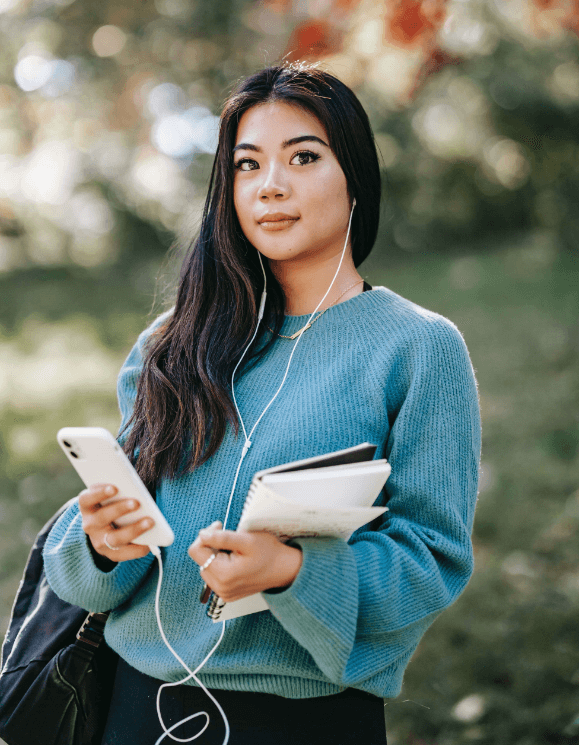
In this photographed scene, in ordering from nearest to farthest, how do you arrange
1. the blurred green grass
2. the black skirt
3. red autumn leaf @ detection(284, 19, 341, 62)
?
the black skirt < the blurred green grass < red autumn leaf @ detection(284, 19, 341, 62)

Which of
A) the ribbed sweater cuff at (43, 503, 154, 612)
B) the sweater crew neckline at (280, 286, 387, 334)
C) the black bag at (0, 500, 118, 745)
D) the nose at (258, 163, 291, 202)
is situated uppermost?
the nose at (258, 163, 291, 202)

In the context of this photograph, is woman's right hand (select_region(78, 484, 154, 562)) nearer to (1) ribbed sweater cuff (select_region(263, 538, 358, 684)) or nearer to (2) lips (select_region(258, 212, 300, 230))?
(1) ribbed sweater cuff (select_region(263, 538, 358, 684))

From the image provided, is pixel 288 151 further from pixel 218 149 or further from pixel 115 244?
pixel 115 244

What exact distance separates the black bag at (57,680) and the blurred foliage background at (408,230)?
0.89 m

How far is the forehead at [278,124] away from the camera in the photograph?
5.06 ft

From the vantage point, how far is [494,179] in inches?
299

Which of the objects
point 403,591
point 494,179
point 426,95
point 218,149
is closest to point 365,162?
point 218,149

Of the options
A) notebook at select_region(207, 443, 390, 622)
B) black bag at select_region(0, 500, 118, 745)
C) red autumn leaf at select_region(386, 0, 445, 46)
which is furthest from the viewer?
red autumn leaf at select_region(386, 0, 445, 46)

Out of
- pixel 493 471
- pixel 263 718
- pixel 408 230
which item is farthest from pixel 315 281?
pixel 408 230

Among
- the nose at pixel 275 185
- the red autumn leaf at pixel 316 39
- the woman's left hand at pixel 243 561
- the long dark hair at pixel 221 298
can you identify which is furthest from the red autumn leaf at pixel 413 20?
the woman's left hand at pixel 243 561

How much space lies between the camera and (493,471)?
406 centimetres

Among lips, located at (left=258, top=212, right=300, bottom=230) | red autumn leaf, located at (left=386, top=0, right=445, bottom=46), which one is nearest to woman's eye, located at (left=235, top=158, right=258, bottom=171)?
lips, located at (left=258, top=212, right=300, bottom=230)

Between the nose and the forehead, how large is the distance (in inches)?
2.7

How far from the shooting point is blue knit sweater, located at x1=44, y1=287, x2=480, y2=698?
3.84ft
